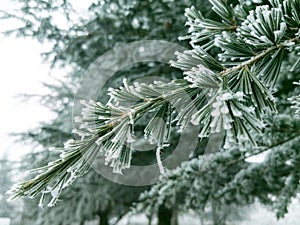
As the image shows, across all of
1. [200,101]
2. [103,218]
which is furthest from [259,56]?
[103,218]

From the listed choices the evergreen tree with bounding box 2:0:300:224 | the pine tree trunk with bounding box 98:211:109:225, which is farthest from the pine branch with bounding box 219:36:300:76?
the pine tree trunk with bounding box 98:211:109:225

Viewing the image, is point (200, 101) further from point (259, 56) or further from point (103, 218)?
point (103, 218)

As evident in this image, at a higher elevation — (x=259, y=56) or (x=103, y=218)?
(x=259, y=56)

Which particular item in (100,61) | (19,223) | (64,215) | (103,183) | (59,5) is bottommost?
(19,223)

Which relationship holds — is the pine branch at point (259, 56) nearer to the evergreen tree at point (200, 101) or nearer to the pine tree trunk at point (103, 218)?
the evergreen tree at point (200, 101)

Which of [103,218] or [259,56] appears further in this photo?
[103,218]

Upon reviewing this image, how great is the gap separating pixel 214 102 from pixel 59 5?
5.94 feet

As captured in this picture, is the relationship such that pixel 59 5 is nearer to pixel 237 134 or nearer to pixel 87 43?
pixel 87 43

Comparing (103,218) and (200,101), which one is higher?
(200,101)

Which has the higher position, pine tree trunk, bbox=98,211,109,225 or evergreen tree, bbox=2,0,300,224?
evergreen tree, bbox=2,0,300,224

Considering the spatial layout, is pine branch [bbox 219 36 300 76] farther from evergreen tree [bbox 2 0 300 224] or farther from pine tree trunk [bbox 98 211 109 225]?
pine tree trunk [bbox 98 211 109 225]

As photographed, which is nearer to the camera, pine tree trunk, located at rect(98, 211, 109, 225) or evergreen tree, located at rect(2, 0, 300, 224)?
evergreen tree, located at rect(2, 0, 300, 224)

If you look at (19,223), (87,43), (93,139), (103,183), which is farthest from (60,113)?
(93,139)

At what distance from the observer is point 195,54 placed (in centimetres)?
31
